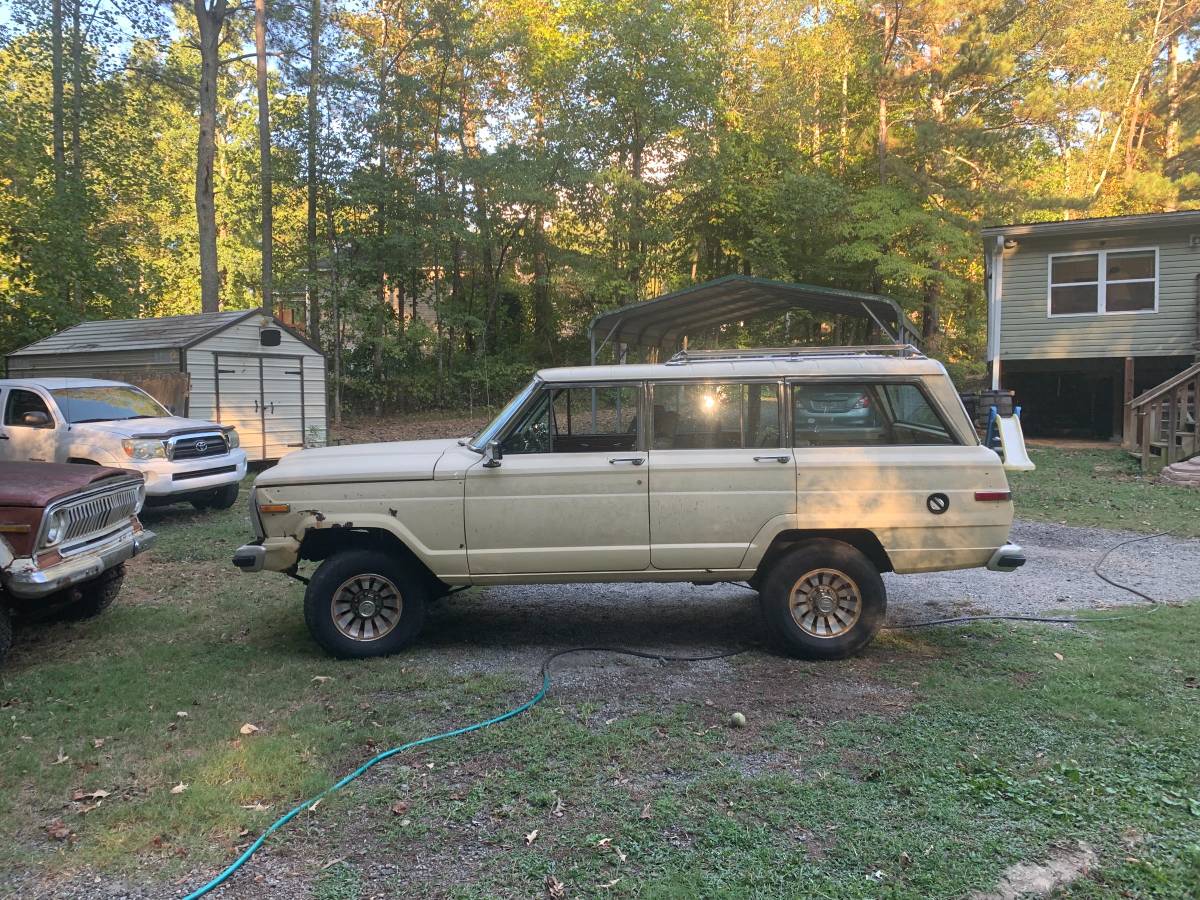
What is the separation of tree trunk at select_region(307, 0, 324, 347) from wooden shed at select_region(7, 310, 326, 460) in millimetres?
7193

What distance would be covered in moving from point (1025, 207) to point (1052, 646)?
23085 millimetres

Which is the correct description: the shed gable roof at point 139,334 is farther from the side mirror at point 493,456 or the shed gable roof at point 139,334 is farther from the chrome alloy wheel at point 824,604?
the chrome alloy wheel at point 824,604

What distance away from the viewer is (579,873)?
2779mm

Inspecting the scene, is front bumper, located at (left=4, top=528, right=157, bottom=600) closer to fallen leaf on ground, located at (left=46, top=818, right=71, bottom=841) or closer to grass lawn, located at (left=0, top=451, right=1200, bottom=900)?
grass lawn, located at (left=0, top=451, right=1200, bottom=900)

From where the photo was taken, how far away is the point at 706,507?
484 cm

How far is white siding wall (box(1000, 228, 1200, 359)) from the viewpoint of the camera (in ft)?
52.4

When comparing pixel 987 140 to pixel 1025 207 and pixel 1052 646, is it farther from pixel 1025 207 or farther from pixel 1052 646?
pixel 1052 646

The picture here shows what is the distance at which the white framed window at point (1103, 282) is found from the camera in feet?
53.6

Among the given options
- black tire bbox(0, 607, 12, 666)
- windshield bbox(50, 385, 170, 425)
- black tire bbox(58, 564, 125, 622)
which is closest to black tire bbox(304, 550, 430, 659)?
black tire bbox(0, 607, 12, 666)

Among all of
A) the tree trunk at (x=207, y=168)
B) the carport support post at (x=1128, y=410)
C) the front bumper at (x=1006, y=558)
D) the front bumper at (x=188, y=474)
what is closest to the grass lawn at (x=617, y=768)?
the front bumper at (x=1006, y=558)

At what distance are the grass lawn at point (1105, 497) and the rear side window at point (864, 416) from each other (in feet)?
18.9

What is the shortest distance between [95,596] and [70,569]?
3.75ft

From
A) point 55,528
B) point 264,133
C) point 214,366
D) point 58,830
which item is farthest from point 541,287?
point 58,830

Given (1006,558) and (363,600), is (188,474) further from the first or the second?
(1006,558)
